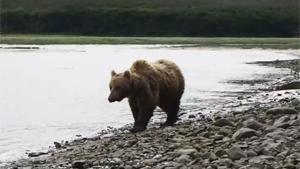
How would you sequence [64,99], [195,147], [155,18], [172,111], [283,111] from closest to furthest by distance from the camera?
[195,147] → [283,111] → [172,111] → [64,99] → [155,18]

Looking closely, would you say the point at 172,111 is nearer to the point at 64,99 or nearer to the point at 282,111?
the point at 282,111

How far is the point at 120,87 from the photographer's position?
1424cm

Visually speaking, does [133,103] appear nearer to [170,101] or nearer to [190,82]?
[170,101]

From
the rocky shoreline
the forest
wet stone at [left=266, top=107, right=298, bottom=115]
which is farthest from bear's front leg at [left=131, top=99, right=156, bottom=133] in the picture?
the forest

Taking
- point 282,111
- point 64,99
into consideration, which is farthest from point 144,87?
point 64,99

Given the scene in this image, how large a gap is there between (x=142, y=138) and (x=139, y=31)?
103447 mm

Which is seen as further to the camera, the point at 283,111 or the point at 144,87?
the point at 144,87

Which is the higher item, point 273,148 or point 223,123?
point 273,148

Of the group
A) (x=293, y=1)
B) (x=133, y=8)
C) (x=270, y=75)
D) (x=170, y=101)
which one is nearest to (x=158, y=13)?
(x=133, y=8)

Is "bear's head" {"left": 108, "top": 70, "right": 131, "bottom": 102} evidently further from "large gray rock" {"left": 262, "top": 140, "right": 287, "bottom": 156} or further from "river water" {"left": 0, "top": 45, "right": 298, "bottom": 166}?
"large gray rock" {"left": 262, "top": 140, "right": 287, "bottom": 156}

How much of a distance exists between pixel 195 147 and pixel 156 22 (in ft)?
351

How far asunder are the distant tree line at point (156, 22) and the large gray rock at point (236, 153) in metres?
105

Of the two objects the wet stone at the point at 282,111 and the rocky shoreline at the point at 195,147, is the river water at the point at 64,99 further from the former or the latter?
the wet stone at the point at 282,111

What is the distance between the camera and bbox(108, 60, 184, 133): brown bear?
14.4 meters
